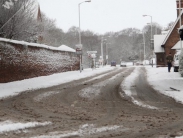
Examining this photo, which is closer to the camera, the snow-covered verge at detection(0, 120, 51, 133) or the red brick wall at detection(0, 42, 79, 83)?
the snow-covered verge at detection(0, 120, 51, 133)

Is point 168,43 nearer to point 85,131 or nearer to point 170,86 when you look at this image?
point 170,86

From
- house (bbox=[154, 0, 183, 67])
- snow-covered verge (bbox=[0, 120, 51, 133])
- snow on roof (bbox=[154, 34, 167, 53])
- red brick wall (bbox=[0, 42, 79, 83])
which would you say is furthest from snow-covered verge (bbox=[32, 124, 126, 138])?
snow on roof (bbox=[154, 34, 167, 53])

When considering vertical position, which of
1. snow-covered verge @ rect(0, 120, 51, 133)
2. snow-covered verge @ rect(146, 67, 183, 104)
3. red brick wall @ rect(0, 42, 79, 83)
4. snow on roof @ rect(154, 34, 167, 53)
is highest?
snow on roof @ rect(154, 34, 167, 53)

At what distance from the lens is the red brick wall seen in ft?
60.6

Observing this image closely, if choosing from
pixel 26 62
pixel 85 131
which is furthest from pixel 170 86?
pixel 85 131

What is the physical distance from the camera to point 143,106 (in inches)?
375

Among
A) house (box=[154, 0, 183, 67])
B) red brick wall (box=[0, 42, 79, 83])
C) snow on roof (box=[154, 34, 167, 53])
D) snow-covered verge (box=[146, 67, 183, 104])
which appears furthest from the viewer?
snow on roof (box=[154, 34, 167, 53])

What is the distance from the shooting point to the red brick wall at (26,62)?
18.5 metres

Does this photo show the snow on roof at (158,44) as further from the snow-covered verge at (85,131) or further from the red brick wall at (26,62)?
the snow-covered verge at (85,131)

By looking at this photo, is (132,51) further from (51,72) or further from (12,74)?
(12,74)

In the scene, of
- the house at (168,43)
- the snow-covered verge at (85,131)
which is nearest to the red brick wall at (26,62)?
the snow-covered verge at (85,131)

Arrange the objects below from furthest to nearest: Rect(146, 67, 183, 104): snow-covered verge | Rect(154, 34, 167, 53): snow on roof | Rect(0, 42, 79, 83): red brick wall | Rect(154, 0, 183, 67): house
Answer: Rect(154, 34, 167, 53): snow on roof, Rect(154, 0, 183, 67): house, Rect(0, 42, 79, 83): red brick wall, Rect(146, 67, 183, 104): snow-covered verge

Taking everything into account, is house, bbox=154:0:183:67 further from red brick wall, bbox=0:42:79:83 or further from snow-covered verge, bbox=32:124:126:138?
snow-covered verge, bbox=32:124:126:138

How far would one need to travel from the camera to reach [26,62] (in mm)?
21938
